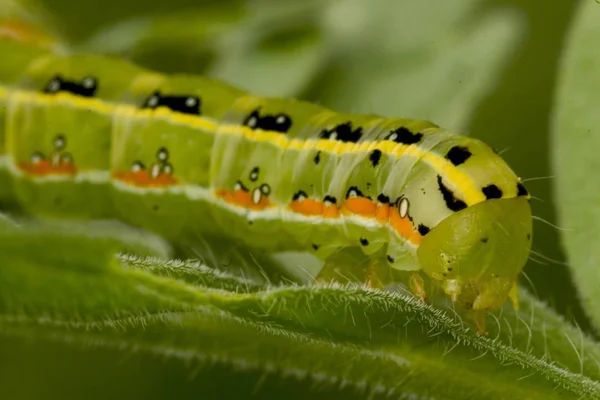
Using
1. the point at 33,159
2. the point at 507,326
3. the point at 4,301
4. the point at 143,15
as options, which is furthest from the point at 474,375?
the point at 143,15

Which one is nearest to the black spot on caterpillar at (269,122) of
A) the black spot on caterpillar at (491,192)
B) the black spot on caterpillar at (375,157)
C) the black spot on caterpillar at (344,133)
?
the black spot on caterpillar at (344,133)

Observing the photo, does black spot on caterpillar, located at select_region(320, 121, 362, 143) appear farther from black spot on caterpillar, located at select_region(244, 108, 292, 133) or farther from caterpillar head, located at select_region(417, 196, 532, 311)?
caterpillar head, located at select_region(417, 196, 532, 311)

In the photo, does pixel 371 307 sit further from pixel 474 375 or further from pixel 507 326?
pixel 507 326

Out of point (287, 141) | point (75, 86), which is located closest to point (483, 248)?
point (287, 141)

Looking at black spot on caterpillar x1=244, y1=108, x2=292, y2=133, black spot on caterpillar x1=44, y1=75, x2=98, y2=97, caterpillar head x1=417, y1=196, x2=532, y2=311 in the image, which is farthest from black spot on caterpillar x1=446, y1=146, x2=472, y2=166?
black spot on caterpillar x1=44, y1=75, x2=98, y2=97

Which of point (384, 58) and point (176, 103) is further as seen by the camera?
point (384, 58)

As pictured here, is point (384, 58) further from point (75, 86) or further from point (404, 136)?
point (404, 136)
